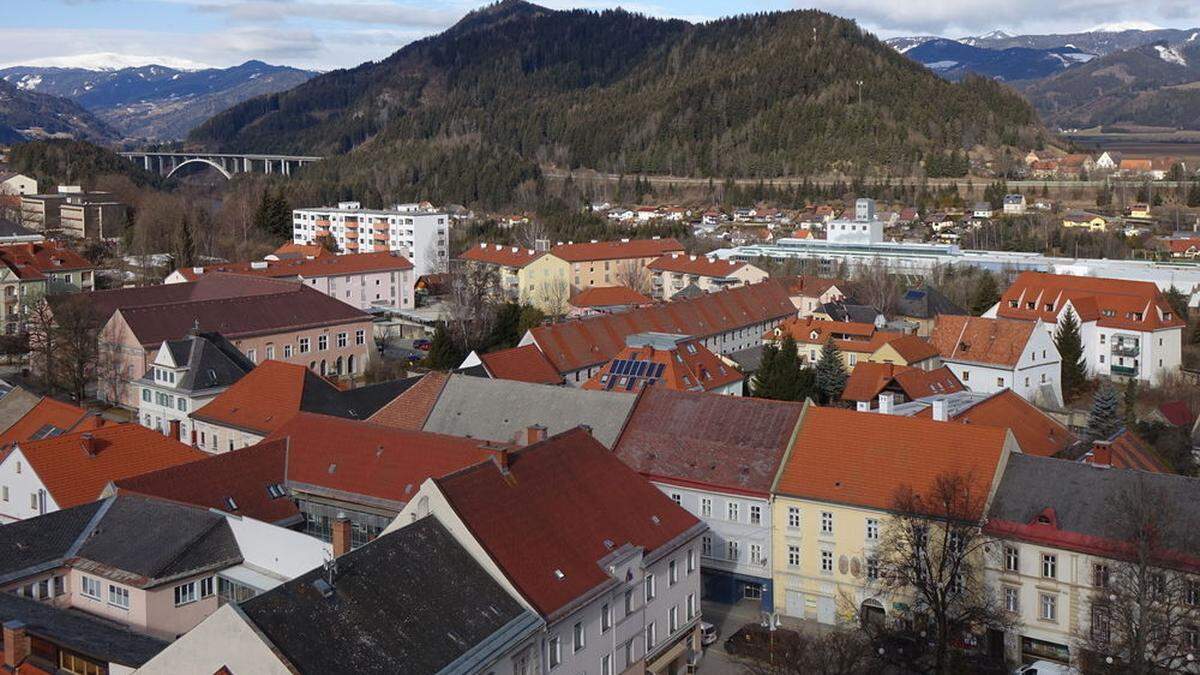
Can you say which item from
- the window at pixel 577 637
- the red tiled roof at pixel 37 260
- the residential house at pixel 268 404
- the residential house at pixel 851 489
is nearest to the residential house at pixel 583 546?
the window at pixel 577 637

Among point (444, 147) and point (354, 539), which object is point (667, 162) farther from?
point (354, 539)

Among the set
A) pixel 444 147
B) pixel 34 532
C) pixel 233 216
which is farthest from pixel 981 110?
pixel 34 532

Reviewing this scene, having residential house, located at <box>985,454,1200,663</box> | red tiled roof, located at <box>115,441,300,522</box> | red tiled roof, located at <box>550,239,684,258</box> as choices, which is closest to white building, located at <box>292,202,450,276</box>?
red tiled roof, located at <box>550,239,684,258</box>

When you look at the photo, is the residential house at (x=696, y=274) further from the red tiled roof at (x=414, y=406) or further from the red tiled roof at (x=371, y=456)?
the red tiled roof at (x=371, y=456)

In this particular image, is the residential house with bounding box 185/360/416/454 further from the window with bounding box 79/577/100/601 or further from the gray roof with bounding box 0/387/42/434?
the window with bounding box 79/577/100/601

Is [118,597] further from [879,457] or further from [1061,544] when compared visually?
[1061,544]

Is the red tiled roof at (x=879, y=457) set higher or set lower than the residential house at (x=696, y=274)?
lower

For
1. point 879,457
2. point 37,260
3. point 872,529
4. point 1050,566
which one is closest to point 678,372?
point 879,457
